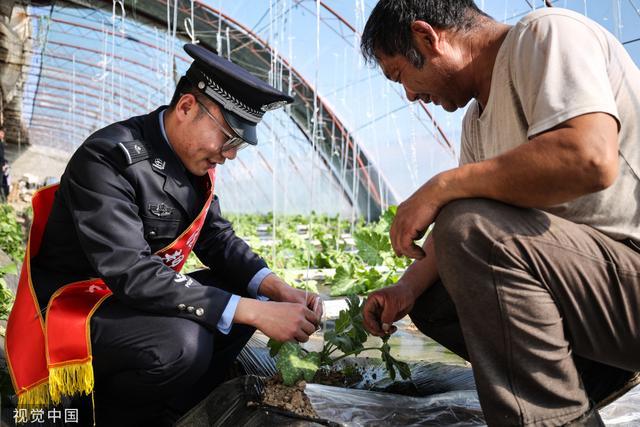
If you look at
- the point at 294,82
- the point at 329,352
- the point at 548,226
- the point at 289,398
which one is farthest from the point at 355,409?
the point at 294,82

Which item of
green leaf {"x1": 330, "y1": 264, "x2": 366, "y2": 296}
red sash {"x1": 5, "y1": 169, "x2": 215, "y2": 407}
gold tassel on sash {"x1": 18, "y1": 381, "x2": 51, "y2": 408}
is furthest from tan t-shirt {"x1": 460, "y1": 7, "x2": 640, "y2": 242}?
green leaf {"x1": 330, "y1": 264, "x2": 366, "y2": 296}

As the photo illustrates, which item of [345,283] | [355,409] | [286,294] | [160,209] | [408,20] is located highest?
[408,20]

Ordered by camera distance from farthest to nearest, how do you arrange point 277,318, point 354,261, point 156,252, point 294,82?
point 294,82 → point 354,261 → point 156,252 → point 277,318

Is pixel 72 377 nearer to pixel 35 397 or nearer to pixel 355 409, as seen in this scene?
pixel 35 397

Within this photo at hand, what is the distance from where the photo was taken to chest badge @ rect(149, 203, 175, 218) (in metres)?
1.77

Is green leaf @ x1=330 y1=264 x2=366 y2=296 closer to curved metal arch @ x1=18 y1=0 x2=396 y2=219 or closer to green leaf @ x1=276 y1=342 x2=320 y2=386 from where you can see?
green leaf @ x1=276 y1=342 x2=320 y2=386

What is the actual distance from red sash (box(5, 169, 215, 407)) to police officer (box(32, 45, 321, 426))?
1.9 inches

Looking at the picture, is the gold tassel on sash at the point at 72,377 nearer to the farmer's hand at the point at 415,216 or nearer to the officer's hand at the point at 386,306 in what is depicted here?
the officer's hand at the point at 386,306

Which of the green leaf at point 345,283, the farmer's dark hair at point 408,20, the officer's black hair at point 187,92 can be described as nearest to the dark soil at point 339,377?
the officer's black hair at point 187,92

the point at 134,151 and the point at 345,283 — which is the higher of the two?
the point at 134,151

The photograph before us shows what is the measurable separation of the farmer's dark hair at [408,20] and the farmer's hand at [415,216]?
36cm

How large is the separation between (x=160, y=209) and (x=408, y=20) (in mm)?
889

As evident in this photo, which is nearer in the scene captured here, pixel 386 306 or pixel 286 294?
pixel 386 306

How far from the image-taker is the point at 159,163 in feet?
5.89
